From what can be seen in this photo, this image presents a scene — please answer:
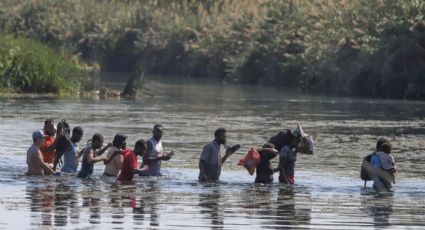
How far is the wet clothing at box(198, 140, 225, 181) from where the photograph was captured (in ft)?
89.6

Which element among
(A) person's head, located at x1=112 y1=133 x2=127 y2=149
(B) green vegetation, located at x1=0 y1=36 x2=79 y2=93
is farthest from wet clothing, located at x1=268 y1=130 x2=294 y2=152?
(B) green vegetation, located at x1=0 y1=36 x2=79 y2=93

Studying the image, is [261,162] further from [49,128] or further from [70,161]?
[49,128]

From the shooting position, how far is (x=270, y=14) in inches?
3282

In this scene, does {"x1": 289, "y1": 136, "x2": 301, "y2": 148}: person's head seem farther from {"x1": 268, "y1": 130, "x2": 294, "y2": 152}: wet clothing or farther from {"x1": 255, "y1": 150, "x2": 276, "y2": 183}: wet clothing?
{"x1": 255, "y1": 150, "x2": 276, "y2": 183}: wet clothing

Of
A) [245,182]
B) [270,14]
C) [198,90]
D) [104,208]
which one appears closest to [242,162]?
[245,182]

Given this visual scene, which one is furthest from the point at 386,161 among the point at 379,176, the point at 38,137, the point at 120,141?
the point at 38,137

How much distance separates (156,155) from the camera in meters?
27.9

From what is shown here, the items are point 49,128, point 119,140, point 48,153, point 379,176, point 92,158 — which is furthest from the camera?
point 48,153

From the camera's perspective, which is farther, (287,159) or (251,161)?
(287,159)

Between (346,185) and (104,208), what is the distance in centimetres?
690

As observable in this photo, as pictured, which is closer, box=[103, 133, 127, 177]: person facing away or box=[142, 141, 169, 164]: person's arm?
box=[103, 133, 127, 177]: person facing away

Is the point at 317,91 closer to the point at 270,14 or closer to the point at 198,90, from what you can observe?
the point at 198,90

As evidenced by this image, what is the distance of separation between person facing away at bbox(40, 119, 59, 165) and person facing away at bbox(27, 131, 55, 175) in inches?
11.8

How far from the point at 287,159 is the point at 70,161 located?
434cm
